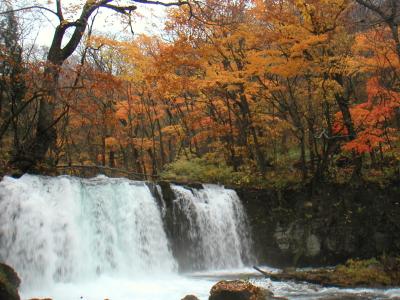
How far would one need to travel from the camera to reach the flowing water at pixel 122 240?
9.77 m

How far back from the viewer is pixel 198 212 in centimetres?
1427

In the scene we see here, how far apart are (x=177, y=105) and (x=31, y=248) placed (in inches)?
575

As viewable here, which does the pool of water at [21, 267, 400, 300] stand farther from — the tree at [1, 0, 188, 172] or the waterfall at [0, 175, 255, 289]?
the tree at [1, 0, 188, 172]

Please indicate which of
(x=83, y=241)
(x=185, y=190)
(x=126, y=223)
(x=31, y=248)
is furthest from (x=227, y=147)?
(x=31, y=248)

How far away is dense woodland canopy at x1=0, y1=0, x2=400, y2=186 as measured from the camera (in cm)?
1233

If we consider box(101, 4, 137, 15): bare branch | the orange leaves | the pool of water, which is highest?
box(101, 4, 137, 15): bare branch

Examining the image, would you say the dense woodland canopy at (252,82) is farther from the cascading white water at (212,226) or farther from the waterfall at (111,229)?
the cascading white water at (212,226)

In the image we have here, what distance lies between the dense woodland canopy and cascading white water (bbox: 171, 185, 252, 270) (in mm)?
1715

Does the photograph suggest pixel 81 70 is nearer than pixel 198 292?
No

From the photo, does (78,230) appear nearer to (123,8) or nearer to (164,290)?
(164,290)

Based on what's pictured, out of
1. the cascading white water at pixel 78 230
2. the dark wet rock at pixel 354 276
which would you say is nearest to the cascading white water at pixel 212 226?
the cascading white water at pixel 78 230

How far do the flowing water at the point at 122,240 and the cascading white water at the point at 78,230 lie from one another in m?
0.02

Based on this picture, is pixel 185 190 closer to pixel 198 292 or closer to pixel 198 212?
pixel 198 212

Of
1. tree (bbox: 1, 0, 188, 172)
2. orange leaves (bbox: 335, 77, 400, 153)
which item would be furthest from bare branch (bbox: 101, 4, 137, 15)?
orange leaves (bbox: 335, 77, 400, 153)
